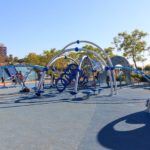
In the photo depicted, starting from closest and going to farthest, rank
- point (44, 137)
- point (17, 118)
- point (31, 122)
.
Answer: point (44, 137) → point (31, 122) → point (17, 118)

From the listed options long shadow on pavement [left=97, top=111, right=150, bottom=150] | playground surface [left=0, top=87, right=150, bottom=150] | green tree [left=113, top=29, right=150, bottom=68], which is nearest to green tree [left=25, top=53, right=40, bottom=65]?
green tree [left=113, top=29, right=150, bottom=68]

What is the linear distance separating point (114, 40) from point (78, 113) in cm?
3640

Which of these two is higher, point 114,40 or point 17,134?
point 114,40

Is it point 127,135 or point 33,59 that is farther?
point 33,59

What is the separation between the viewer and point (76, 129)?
8.42 meters

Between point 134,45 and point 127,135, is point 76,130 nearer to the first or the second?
point 127,135

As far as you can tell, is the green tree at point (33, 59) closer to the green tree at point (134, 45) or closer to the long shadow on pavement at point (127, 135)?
the green tree at point (134, 45)

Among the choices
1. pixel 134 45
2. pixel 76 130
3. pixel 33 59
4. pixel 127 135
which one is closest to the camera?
pixel 127 135

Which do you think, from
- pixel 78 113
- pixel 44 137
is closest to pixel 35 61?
pixel 78 113

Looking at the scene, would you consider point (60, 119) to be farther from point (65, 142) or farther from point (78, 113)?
point (65, 142)

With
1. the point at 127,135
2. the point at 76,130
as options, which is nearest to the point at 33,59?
the point at 76,130

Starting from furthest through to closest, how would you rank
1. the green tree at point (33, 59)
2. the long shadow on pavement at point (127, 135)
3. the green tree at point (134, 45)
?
the green tree at point (33, 59) < the green tree at point (134, 45) < the long shadow on pavement at point (127, 135)

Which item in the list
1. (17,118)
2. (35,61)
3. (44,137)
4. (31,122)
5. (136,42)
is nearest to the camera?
(44,137)

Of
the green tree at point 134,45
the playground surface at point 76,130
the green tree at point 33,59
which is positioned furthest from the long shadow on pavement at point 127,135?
the green tree at point 33,59
